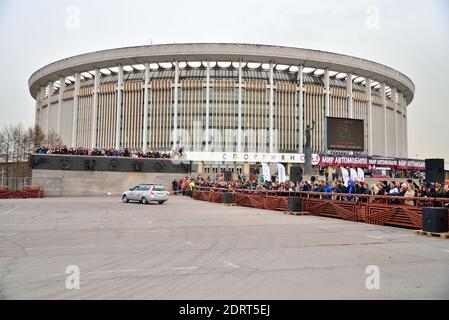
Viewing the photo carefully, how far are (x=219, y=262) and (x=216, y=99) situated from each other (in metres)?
61.6

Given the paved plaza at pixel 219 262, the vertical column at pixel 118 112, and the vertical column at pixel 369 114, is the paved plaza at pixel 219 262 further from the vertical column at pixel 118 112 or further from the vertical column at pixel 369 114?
the vertical column at pixel 369 114

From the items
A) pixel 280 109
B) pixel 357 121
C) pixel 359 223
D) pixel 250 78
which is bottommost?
pixel 359 223

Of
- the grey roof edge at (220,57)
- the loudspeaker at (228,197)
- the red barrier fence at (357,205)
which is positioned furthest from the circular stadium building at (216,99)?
the red barrier fence at (357,205)

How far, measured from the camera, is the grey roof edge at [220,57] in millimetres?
66250

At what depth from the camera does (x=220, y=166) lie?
68.4 metres

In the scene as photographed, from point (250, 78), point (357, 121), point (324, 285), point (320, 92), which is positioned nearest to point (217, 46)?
point (250, 78)

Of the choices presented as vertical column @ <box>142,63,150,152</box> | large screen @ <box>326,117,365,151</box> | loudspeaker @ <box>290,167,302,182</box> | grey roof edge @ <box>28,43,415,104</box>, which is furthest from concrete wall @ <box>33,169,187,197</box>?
loudspeaker @ <box>290,167,302,182</box>

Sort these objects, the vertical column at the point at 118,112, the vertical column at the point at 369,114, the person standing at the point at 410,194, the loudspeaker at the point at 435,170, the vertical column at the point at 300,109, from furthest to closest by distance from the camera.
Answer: the vertical column at the point at 369,114 → the vertical column at the point at 118,112 → the vertical column at the point at 300,109 → the person standing at the point at 410,194 → the loudspeaker at the point at 435,170

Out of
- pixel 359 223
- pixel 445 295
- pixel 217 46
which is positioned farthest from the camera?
pixel 217 46

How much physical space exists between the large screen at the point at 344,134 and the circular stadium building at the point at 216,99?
75.8ft

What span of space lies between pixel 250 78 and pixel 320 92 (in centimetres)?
1317

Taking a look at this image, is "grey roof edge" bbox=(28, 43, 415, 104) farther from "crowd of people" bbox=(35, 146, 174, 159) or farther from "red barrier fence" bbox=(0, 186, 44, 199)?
"red barrier fence" bbox=(0, 186, 44, 199)

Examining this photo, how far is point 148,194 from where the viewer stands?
30875 mm
